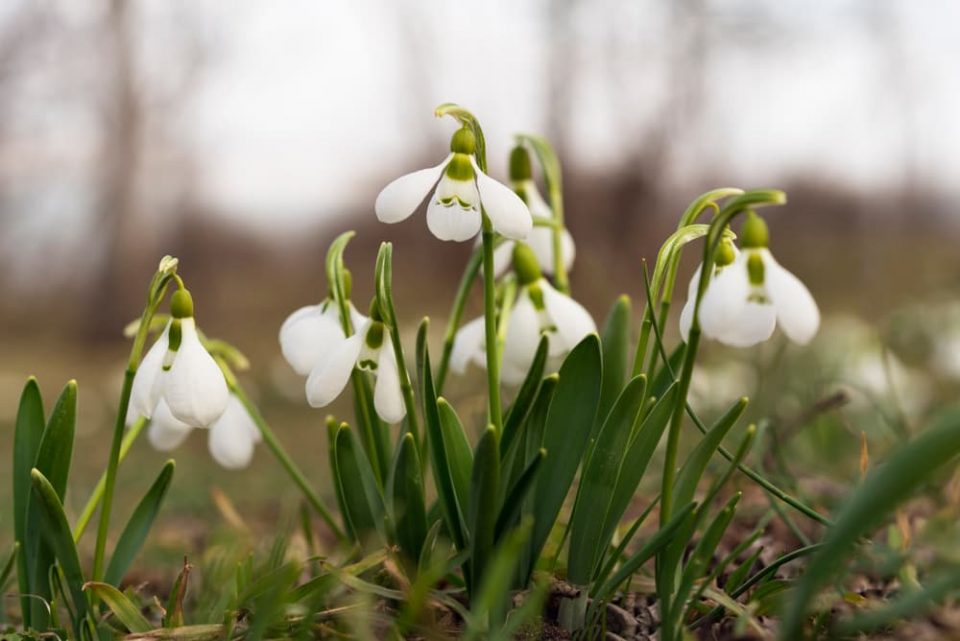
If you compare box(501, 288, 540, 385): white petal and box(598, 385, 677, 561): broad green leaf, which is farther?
box(501, 288, 540, 385): white petal

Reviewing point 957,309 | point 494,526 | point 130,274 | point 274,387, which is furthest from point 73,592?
point 130,274

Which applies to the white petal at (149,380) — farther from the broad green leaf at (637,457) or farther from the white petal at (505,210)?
the broad green leaf at (637,457)

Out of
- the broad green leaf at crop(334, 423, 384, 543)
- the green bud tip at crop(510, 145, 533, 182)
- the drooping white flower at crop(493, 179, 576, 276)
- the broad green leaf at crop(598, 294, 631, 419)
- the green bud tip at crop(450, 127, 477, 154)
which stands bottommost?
the broad green leaf at crop(334, 423, 384, 543)

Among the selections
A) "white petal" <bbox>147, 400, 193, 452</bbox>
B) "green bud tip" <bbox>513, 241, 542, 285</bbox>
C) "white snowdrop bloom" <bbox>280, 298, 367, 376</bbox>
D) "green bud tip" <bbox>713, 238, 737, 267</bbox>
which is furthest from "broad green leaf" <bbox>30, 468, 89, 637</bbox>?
"green bud tip" <bbox>713, 238, 737, 267</bbox>

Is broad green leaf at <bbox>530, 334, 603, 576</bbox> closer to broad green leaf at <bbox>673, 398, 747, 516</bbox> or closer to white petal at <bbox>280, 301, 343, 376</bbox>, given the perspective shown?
broad green leaf at <bbox>673, 398, 747, 516</bbox>

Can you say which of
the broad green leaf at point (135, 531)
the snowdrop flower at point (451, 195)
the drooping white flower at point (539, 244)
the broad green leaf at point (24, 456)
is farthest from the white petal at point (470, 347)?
the broad green leaf at point (24, 456)

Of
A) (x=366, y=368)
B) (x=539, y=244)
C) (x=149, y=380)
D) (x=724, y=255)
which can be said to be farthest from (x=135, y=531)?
(x=724, y=255)
